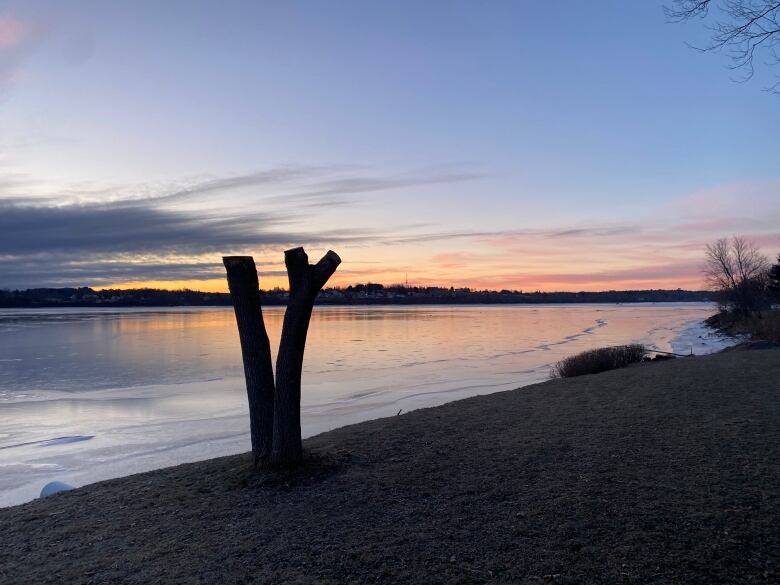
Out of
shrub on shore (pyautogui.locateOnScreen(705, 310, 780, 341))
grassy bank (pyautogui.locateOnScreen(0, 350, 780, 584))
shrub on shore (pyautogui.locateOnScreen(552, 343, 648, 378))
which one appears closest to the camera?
grassy bank (pyautogui.locateOnScreen(0, 350, 780, 584))

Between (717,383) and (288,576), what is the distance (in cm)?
1050

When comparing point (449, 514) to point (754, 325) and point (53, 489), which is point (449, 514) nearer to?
point (53, 489)

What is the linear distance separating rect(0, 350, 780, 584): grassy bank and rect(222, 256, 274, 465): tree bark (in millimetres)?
526

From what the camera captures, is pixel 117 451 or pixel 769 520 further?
pixel 117 451

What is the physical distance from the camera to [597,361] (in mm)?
18672

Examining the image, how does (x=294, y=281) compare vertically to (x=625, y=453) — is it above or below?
above

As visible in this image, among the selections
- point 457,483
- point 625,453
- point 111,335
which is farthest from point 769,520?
point 111,335

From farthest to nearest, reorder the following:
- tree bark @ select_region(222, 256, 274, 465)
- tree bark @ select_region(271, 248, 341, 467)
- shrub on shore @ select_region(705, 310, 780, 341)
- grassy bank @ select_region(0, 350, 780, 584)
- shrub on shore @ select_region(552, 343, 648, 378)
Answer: shrub on shore @ select_region(705, 310, 780, 341) < shrub on shore @ select_region(552, 343, 648, 378) < tree bark @ select_region(222, 256, 274, 465) < tree bark @ select_region(271, 248, 341, 467) < grassy bank @ select_region(0, 350, 780, 584)

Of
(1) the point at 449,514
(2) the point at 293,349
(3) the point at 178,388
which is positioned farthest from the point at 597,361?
(1) the point at 449,514

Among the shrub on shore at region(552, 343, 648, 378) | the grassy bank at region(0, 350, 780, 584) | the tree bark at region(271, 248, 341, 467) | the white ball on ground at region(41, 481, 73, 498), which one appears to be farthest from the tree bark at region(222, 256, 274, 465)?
the shrub on shore at region(552, 343, 648, 378)

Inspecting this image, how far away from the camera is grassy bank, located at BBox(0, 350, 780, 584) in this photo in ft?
14.5

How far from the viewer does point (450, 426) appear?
912 cm

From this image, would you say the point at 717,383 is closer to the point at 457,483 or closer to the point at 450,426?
the point at 450,426

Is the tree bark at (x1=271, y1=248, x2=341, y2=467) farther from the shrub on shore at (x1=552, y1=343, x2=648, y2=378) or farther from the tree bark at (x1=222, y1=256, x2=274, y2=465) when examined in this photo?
the shrub on shore at (x1=552, y1=343, x2=648, y2=378)
